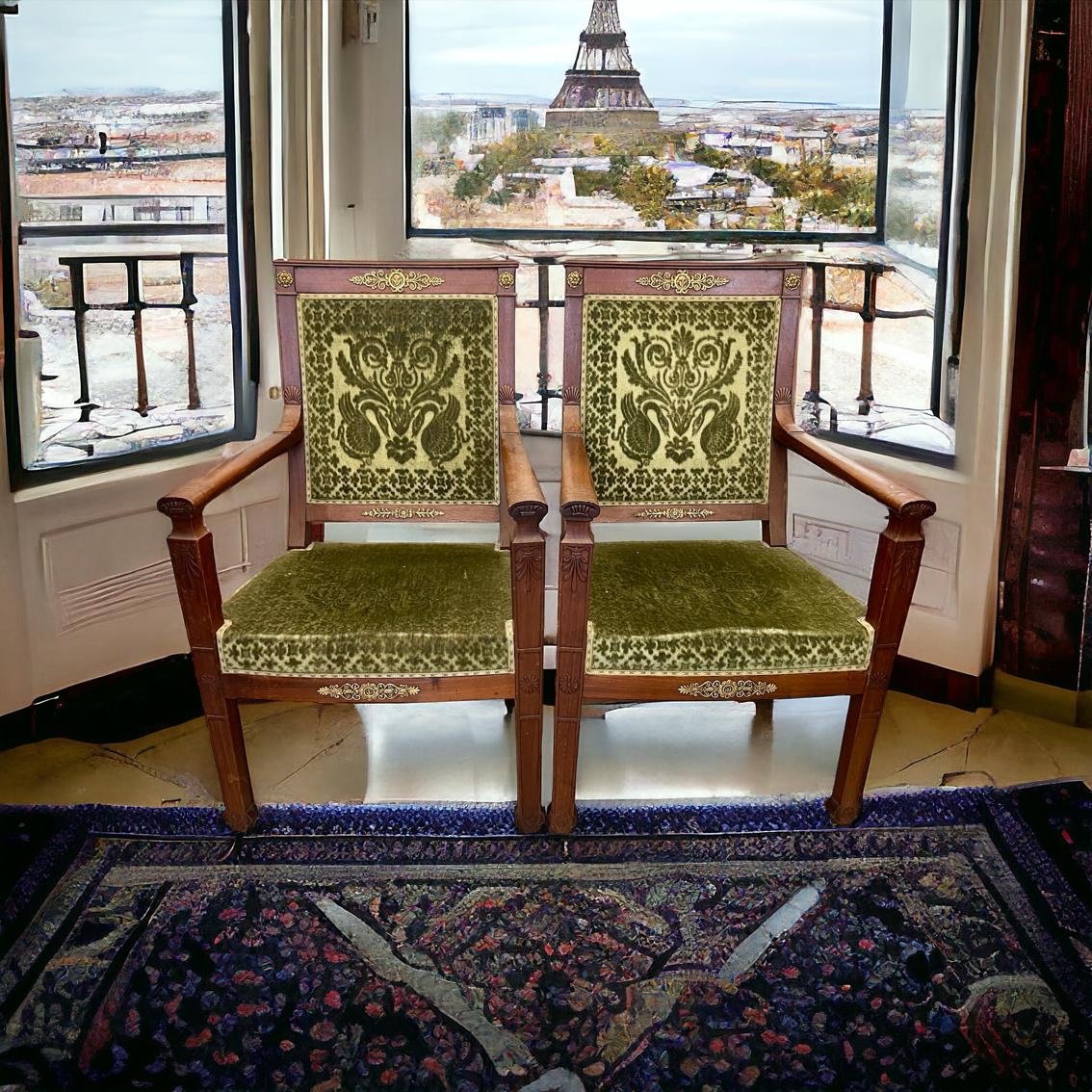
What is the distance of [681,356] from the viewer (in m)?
2.50

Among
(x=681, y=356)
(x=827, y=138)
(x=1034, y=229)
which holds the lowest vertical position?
(x=681, y=356)

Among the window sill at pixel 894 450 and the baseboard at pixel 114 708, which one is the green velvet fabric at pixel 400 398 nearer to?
the baseboard at pixel 114 708

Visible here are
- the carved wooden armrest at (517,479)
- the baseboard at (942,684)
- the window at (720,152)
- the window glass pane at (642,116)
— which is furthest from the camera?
the window glass pane at (642,116)

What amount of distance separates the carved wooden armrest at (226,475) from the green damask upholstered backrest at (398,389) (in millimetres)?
38

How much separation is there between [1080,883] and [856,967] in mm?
522

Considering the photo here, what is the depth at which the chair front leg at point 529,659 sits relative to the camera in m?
2.10

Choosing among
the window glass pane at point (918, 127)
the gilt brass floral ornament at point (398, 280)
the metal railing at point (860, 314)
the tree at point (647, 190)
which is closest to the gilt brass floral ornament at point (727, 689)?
the gilt brass floral ornament at point (398, 280)

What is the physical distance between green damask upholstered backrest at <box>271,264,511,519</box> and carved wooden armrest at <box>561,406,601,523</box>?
0.59 feet

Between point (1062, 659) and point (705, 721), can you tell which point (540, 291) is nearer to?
point (705, 721)

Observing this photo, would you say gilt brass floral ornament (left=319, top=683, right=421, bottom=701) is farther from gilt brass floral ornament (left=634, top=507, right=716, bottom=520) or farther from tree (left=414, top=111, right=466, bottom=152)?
tree (left=414, top=111, right=466, bottom=152)

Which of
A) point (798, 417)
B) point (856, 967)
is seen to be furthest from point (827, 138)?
point (856, 967)

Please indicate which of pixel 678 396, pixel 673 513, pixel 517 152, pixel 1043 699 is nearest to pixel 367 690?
pixel 673 513

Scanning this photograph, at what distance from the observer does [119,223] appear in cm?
287

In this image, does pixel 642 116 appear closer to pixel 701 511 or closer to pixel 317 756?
pixel 701 511
